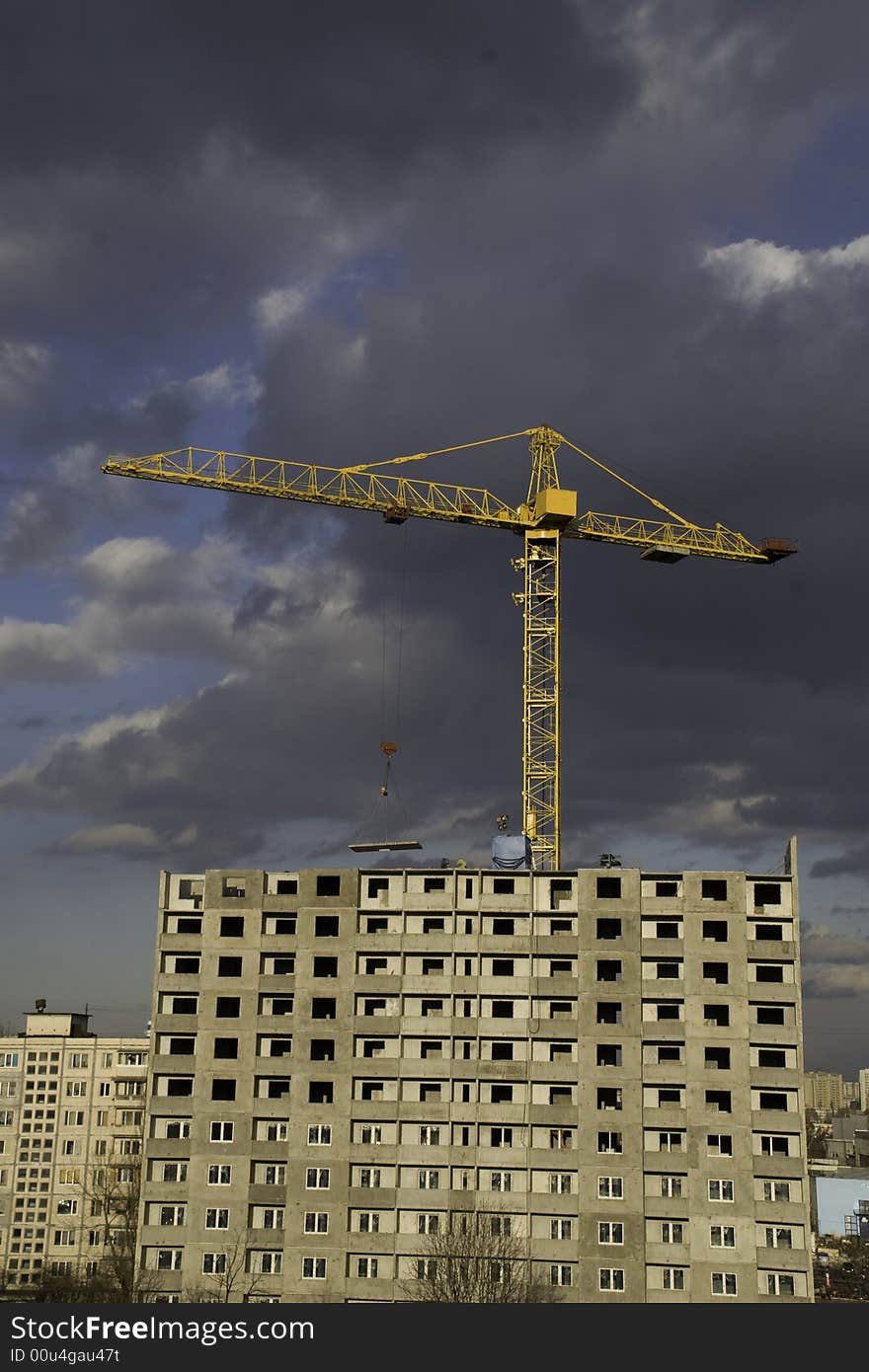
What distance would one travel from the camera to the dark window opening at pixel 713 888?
87.7 meters

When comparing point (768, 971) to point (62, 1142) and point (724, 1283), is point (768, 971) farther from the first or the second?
point (62, 1142)

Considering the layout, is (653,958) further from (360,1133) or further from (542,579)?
A: (542,579)

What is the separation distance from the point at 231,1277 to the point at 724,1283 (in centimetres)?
2908

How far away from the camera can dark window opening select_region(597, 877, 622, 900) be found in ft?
290

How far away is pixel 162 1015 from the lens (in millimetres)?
89125

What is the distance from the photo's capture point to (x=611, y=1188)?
270ft

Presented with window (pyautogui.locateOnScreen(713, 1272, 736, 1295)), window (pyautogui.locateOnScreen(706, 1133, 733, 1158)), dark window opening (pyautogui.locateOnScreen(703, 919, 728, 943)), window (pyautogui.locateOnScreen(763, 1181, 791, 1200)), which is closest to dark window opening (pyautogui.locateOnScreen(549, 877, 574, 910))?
dark window opening (pyautogui.locateOnScreen(703, 919, 728, 943))

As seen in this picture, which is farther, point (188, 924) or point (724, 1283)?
point (188, 924)

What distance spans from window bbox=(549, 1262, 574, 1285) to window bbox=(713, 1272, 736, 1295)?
8.34 metres

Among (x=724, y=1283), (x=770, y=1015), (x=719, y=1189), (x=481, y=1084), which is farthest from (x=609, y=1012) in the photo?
(x=724, y=1283)

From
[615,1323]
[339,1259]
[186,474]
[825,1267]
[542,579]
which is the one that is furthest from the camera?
[825,1267]

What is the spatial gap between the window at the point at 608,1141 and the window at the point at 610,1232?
4064 mm

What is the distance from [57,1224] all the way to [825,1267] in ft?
270

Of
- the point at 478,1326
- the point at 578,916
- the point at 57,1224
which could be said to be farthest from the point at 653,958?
the point at 57,1224
